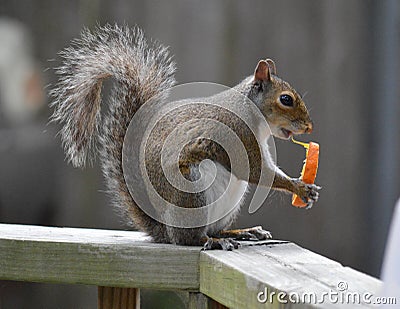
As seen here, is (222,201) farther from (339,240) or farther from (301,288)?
(339,240)

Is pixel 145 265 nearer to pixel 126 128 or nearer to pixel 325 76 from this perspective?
pixel 126 128

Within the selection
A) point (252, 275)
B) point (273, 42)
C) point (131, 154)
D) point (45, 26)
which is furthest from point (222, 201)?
point (45, 26)

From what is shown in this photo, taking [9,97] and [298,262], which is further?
[9,97]

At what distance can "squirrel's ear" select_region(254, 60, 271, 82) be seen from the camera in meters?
1.68

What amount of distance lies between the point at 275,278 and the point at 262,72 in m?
0.85

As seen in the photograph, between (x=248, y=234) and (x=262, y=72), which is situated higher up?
(x=262, y=72)

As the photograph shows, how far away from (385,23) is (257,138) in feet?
5.35

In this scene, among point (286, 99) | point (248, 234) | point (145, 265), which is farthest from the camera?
point (286, 99)

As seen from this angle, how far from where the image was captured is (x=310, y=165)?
1.40m

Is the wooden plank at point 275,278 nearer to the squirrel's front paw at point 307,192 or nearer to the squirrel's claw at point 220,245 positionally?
the squirrel's claw at point 220,245

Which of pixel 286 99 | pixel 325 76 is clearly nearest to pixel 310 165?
pixel 286 99

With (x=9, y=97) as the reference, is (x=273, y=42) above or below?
above

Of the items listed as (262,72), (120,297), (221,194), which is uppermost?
(262,72)

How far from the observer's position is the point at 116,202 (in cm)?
147
